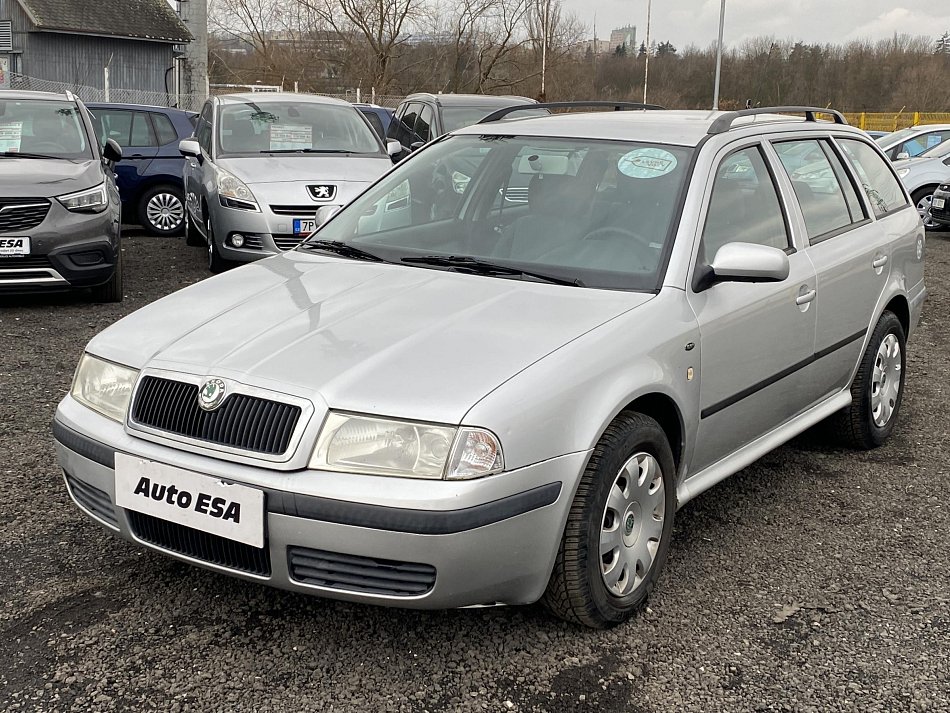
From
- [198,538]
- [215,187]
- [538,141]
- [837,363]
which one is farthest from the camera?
[215,187]

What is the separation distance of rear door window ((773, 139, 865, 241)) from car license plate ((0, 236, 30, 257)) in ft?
18.2

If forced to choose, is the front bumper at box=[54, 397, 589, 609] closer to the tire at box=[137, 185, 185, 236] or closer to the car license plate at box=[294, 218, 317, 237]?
the car license plate at box=[294, 218, 317, 237]

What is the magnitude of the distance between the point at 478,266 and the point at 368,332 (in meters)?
0.71

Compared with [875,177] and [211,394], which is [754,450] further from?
[211,394]

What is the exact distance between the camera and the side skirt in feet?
11.7

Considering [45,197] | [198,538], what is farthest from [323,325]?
[45,197]

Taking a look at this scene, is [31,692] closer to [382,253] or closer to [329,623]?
[329,623]

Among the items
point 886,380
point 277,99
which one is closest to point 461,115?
point 277,99

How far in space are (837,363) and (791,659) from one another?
6.05 feet

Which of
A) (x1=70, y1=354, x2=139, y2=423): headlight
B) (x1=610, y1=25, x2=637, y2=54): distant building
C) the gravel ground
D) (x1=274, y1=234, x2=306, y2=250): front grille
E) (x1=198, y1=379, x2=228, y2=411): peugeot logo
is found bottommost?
the gravel ground

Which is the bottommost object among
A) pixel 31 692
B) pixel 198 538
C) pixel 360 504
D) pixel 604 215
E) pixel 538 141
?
pixel 31 692

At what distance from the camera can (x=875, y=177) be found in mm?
5184

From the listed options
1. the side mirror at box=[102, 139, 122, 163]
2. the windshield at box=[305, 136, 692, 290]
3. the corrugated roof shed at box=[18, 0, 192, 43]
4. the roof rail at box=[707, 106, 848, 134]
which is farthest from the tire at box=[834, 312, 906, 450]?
the corrugated roof shed at box=[18, 0, 192, 43]

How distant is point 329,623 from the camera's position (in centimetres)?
317
